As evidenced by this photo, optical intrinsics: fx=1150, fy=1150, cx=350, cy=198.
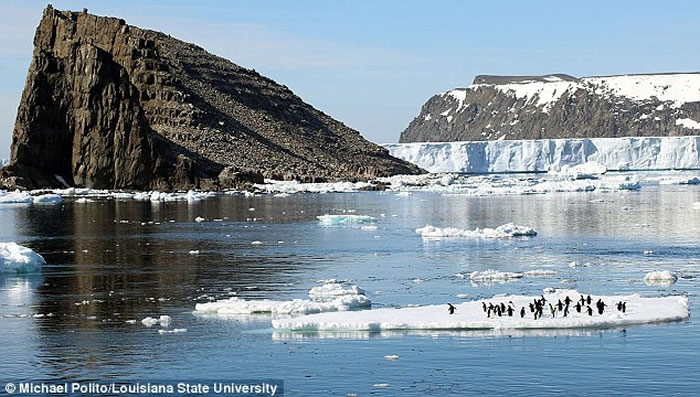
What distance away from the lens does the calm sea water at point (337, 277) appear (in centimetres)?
2122

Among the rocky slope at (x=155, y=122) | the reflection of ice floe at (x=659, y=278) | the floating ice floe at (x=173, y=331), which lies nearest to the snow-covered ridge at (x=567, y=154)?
the rocky slope at (x=155, y=122)

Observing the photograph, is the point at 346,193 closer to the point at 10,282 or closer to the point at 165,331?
the point at 10,282

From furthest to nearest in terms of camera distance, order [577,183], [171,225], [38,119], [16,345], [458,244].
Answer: [38,119] < [577,183] < [171,225] < [458,244] < [16,345]

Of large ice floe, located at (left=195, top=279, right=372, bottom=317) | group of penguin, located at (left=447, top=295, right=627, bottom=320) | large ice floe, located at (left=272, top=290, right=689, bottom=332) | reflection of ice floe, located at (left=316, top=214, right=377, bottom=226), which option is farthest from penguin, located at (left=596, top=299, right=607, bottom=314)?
reflection of ice floe, located at (left=316, top=214, right=377, bottom=226)

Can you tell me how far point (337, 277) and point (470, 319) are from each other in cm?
1032

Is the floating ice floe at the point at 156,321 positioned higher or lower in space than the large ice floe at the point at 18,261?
lower

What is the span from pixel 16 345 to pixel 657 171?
480 ft

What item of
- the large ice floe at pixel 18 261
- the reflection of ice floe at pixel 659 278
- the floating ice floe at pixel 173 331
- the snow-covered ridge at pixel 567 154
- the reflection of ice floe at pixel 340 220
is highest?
the snow-covered ridge at pixel 567 154

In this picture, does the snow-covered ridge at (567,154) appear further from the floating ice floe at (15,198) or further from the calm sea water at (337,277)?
the calm sea water at (337,277)

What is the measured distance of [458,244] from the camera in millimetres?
46625

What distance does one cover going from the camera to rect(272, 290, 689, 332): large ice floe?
2530 centimetres

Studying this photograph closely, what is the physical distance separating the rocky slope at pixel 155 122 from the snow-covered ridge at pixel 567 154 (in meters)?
11.9

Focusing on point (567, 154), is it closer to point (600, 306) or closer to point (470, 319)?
point (600, 306)

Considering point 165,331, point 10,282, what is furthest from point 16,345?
point 10,282
